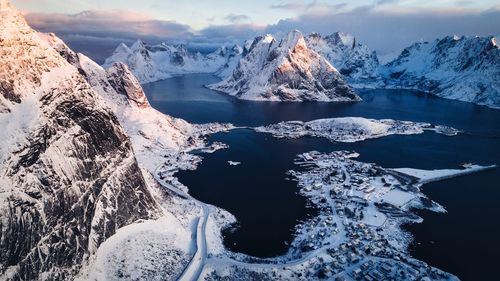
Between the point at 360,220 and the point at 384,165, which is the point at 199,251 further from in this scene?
the point at 384,165

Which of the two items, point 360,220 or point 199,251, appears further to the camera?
point 360,220

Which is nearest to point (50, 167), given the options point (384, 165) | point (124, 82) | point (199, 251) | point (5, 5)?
point (5, 5)

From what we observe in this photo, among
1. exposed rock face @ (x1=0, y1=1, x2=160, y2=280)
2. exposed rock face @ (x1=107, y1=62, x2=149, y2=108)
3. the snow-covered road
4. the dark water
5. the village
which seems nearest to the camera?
exposed rock face @ (x1=0, y1=1, x2=160, y2=280)

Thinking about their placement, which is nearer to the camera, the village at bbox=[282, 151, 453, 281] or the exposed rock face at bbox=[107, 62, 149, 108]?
Result: the village at bbox=[282, 151, 453, 281]

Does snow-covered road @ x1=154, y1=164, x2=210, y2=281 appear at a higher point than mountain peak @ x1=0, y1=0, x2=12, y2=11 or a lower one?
lower

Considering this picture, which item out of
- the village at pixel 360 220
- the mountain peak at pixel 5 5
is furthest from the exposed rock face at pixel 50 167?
the village at pixel 360 220

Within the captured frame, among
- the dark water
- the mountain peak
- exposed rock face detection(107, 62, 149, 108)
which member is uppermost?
the mountain peak

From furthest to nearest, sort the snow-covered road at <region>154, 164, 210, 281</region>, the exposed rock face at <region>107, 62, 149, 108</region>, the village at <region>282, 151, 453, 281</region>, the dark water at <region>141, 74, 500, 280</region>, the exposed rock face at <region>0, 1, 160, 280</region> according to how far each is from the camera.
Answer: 1. the exposed rock face at <region>107, 62, 149, 108</region>
2. the dark water at <region>141, 74, 500, 280</region>
3. the village at <region>282, 151, 453, 281</region>
4. the snow-covered road at <region>154, 164, 210, 281</region>
5. the exposed rock face at <region>0, 1, 160, 280</region>

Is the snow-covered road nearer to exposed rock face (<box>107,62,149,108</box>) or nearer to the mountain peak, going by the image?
the mountain peak

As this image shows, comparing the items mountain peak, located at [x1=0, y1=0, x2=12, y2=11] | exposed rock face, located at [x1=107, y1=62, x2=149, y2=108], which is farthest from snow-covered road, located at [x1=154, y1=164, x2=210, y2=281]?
exposed rock face, located at [x1=107, y1=62, x2=149, y2=108]
